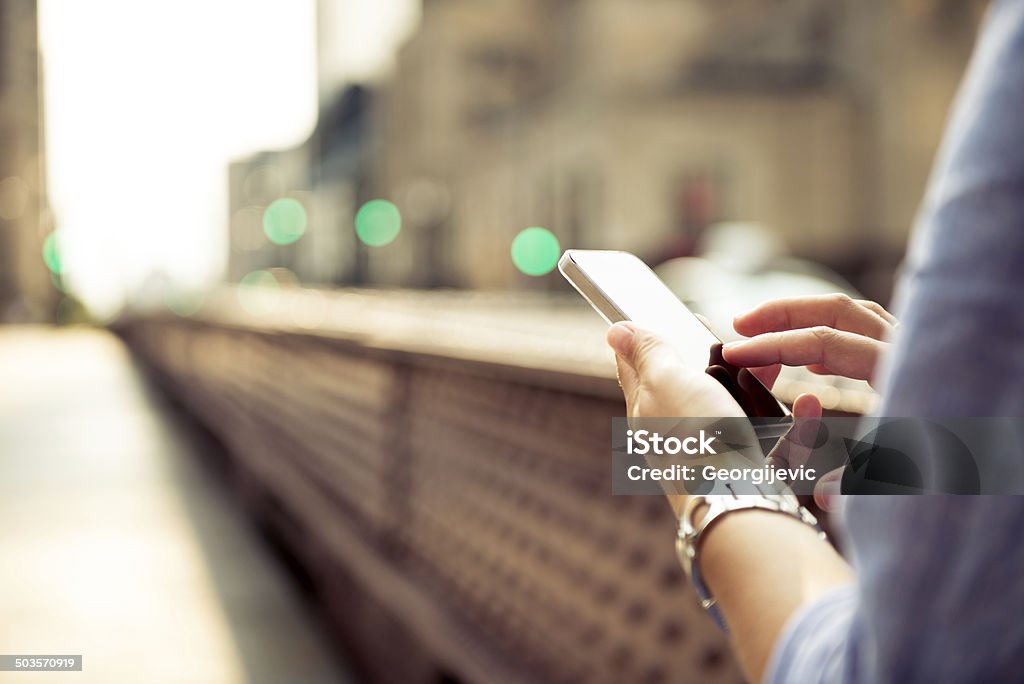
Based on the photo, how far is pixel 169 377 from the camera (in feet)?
58.8

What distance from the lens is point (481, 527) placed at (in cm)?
356

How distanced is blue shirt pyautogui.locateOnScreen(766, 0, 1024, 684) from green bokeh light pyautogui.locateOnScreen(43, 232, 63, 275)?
5442 cm

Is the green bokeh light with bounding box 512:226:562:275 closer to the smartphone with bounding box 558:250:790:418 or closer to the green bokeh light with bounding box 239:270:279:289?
the green bokeh light with bounding box 239:270:279:289

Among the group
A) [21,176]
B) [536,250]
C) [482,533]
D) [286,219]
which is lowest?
[482,533]

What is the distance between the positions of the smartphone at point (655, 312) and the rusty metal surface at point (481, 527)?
1.23 m

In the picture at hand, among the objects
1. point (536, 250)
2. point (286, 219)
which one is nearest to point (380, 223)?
point (286, 219)

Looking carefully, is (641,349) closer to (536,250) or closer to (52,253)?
(536,250)

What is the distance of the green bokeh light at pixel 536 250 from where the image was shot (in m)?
39.4

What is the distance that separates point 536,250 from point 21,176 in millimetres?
27881

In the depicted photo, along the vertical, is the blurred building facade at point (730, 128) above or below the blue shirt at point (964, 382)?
above

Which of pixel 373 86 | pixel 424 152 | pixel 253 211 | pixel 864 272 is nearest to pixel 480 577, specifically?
pixel 864 272

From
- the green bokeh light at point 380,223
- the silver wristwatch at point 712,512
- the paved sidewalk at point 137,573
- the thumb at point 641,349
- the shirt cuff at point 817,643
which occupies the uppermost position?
the green bokeh light at point 380,223

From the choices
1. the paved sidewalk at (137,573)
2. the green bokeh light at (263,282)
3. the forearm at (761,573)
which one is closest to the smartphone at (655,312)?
the forearm at (761,573)

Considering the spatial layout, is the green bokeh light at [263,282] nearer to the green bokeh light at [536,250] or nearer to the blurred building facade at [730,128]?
the green bokeh light at [536,250]
